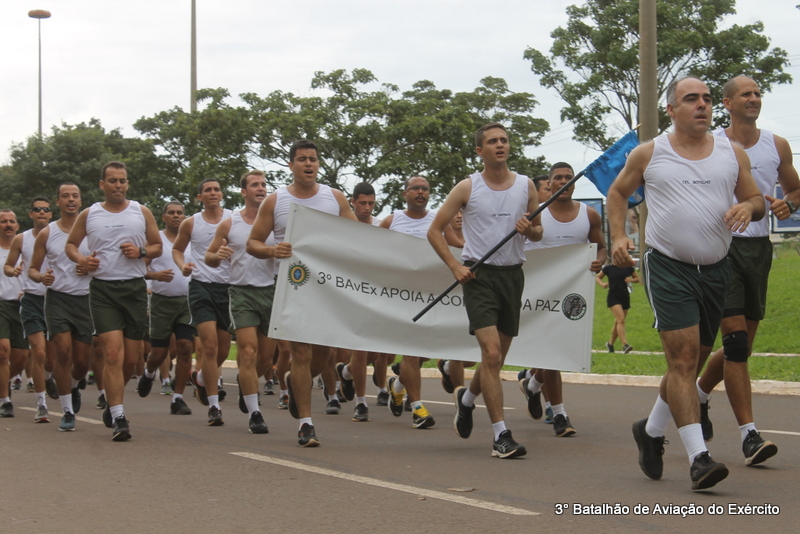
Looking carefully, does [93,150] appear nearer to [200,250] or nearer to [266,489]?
[200,250]

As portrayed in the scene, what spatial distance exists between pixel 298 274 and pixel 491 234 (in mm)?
1666

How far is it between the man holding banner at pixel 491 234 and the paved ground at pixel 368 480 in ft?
2.99

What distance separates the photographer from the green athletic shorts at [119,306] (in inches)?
356

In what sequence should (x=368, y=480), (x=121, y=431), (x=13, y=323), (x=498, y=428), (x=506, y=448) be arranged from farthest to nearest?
(x=13, y=323) < (x=121, y=431) < (x=498, y=428) < (x=506, y=448) < (x=368, y=480)

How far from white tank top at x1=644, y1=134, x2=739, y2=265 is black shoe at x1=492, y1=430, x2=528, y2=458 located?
184 centimetres

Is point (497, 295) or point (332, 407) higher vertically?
point (497, 295)

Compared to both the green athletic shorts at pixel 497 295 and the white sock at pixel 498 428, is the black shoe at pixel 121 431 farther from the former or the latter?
the white sock at pixel 498 428

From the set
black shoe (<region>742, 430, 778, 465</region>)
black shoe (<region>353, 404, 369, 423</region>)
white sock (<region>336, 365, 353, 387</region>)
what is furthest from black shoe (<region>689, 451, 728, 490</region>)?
white sock (<region>336, 365, 353, 387</region>)

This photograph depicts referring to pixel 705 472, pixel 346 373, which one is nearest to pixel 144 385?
pixel 346 373

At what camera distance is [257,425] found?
913 cm

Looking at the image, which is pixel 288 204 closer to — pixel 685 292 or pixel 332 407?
pixel 332 407

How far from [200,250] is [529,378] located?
12.3 ft

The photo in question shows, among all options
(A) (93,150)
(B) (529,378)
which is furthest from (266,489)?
(A) (93,150)

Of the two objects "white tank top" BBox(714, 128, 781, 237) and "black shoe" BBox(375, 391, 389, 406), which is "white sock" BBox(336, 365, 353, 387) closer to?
"black shoe" BBox(375, 391, 389, 406)
